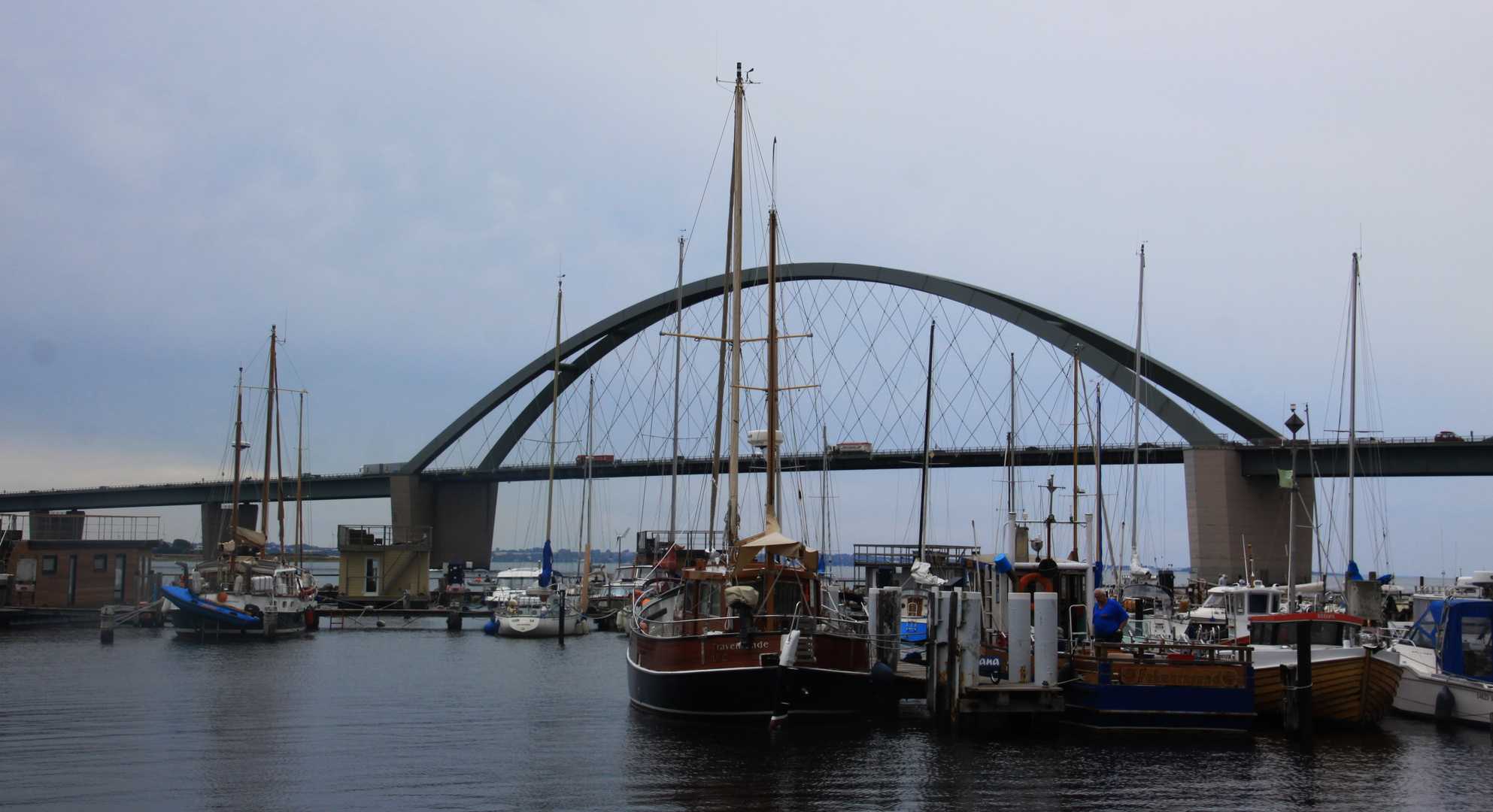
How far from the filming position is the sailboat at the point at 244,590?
47.5m

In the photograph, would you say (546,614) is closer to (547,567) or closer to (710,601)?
(547,567)

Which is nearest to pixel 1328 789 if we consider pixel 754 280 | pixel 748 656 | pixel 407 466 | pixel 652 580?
pixel 748 656

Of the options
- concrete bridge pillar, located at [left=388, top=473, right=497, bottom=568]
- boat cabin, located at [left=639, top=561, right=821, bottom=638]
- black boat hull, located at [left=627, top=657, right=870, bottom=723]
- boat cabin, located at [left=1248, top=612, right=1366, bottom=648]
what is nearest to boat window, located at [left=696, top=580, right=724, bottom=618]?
boat cabin, located at [left=639, top=561, right=821, bottom=638]

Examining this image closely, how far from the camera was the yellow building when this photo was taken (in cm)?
6525

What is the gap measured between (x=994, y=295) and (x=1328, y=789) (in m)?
59.9

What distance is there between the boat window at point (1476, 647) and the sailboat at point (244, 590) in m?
42.8

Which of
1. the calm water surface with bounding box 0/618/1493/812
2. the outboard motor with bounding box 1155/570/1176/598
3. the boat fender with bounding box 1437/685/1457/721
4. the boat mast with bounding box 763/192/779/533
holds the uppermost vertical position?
the boat mast with bounding box 763/192/779/533

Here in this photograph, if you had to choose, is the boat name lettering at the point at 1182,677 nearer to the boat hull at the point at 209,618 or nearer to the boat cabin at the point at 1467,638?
the boat cabin at the point at 1467,638

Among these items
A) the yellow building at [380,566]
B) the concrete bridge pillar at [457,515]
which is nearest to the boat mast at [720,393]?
the yellow building at [380,566]

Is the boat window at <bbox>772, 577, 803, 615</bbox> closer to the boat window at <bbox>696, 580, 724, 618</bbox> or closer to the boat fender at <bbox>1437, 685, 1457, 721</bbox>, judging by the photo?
the boat window at <bbox>696, 580, 724, 618</bbox>

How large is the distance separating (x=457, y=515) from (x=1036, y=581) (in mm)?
99364

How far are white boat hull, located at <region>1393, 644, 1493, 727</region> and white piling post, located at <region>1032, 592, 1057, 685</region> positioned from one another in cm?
854

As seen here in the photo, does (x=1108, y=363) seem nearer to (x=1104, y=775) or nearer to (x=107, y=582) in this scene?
(x=1104, y=775)

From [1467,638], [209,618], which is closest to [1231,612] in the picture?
[1467,638]
